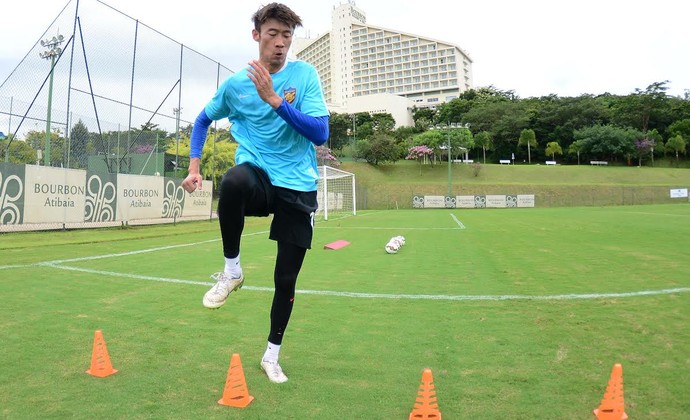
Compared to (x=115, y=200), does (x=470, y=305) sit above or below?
below

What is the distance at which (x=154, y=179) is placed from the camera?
1836 cm

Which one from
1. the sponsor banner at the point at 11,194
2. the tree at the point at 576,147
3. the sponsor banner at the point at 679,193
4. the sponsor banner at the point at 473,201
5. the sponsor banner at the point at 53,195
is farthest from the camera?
the tree at the point at 576,147

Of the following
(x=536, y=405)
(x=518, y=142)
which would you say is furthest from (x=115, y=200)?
(x=518, y=142)

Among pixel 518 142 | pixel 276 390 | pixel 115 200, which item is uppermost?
pixel 518 142

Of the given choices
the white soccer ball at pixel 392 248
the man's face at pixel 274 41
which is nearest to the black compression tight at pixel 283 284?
the man's face at pixel 274 41

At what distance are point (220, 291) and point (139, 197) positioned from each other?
1639 centimetres

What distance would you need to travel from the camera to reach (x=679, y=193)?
2051 inches

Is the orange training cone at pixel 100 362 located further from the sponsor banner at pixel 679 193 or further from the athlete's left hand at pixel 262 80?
the sponsor banner at pixel 679 193

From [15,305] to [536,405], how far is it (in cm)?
449

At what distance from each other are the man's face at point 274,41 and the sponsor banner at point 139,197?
15.8 meters

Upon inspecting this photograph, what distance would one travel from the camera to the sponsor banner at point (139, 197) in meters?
16.7

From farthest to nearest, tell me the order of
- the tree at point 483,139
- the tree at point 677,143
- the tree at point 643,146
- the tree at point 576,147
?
the tree at point 483,139 → the tree at point 576,147 → the tree at point 643,146 → the tree at point 677,143

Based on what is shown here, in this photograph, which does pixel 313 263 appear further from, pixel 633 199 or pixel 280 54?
pixel 633 199

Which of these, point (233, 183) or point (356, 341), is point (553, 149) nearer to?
point (356, 341)
